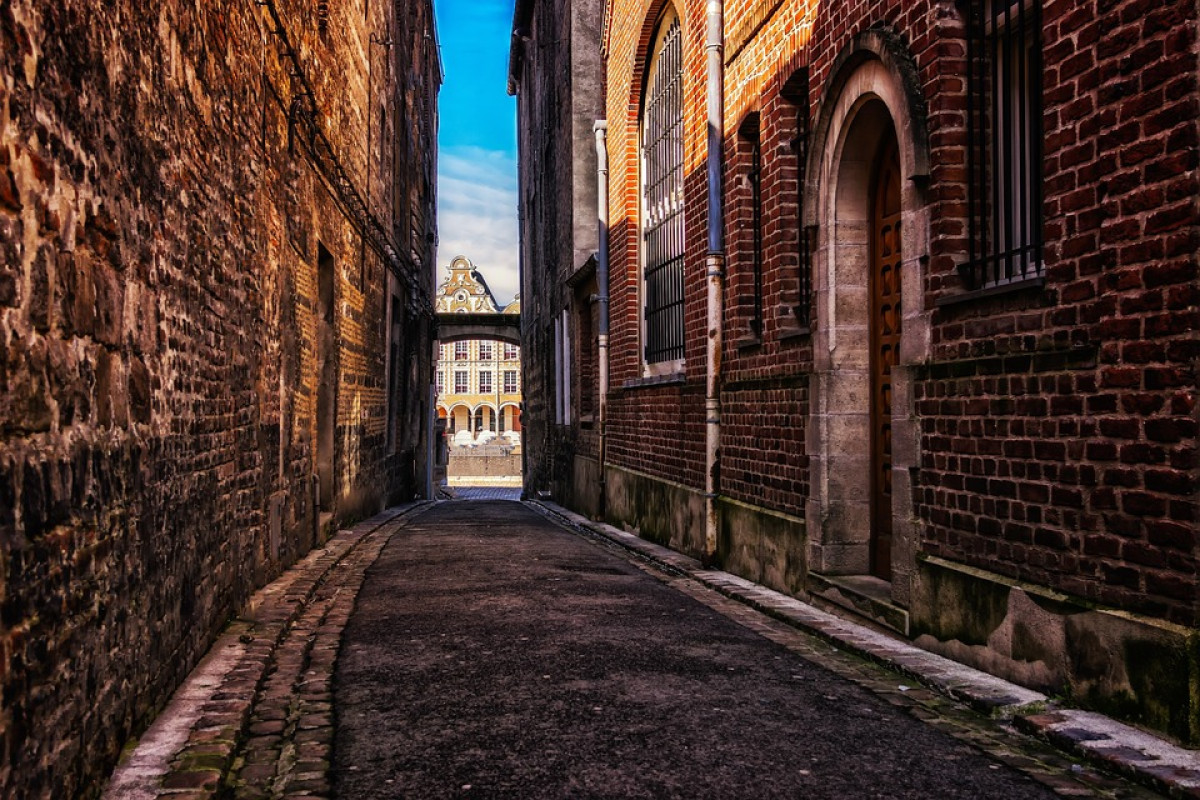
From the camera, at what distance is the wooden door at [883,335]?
23.2ft

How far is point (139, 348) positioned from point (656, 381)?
8122mm

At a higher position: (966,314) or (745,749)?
(966,314)

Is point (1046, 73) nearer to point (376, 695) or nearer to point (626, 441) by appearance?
point (376, 695)

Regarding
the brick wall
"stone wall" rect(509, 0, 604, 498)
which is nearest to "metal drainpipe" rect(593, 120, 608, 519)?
"stone wall" rect(509, 0, 604, 498)

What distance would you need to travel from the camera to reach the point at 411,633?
6328mm

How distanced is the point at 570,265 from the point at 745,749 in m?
15.7

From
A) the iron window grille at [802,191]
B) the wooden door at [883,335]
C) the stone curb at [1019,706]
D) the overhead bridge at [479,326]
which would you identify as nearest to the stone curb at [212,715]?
the stone curb at [1019,706]

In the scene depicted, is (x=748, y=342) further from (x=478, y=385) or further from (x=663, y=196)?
(x=478, y=385)

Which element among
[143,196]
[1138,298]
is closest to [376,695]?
[143,196]

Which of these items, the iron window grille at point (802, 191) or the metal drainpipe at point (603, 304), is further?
the metal drainpipe at point (603, 304)

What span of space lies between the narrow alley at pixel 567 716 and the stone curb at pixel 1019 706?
0.08 m

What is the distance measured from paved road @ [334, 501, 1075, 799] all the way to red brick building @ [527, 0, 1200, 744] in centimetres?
82

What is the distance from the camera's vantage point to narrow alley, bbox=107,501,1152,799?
3701mm

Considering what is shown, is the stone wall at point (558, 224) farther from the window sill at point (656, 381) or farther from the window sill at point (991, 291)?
the window sill at point (991, 291)
